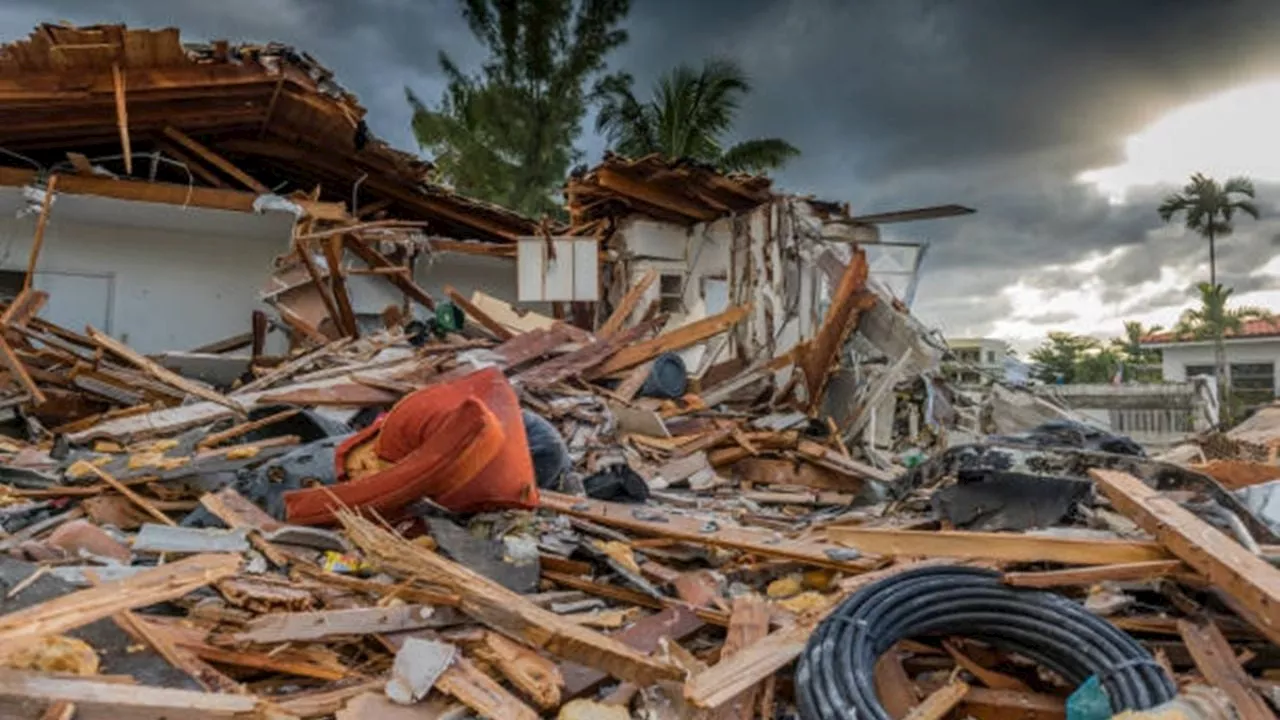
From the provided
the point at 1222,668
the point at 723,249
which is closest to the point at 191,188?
the point at 723,249

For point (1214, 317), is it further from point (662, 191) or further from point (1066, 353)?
point (662, 191)

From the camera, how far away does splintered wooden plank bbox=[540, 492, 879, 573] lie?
4.16m

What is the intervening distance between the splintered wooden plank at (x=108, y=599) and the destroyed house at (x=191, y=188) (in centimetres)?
688

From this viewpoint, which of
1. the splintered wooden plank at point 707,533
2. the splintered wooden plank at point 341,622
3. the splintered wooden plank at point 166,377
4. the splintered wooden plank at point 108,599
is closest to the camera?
the splintered wooden plank at point 108,599

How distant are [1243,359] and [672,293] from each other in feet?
99.1

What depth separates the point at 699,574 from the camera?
4176mm

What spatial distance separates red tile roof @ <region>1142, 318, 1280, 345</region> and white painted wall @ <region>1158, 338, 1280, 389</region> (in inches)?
8.9

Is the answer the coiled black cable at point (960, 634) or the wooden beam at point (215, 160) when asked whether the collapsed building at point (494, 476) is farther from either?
the wooden beam at point (215, 160)

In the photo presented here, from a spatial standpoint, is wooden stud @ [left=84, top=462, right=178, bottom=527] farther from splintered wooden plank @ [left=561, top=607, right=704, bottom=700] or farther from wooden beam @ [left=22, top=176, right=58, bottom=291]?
wooden beam @ [left=22, top=176, right=58, bottom=291]

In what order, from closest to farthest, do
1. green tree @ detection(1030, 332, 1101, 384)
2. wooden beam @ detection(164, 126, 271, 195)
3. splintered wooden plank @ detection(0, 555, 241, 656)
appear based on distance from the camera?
1. splintered wooden plank @ detection(0, 555, 241, 656)
2. wooden beam @ detection(164, 126, 271, 195)
3. green tree @ detection(1030, 332, 1101, 384)

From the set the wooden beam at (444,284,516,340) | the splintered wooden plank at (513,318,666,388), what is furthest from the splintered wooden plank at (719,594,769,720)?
the wooden beam at (444,284,516,340)

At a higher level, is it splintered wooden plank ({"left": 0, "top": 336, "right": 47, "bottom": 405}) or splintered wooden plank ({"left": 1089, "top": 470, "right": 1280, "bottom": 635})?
splintered wooden plank ({"left": 0, "top": 336, "right": 47, "bottom": 405})

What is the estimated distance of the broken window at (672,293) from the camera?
13.5m

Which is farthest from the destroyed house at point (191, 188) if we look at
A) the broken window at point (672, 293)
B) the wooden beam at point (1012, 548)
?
the wooden beam at point (1012, 548)
